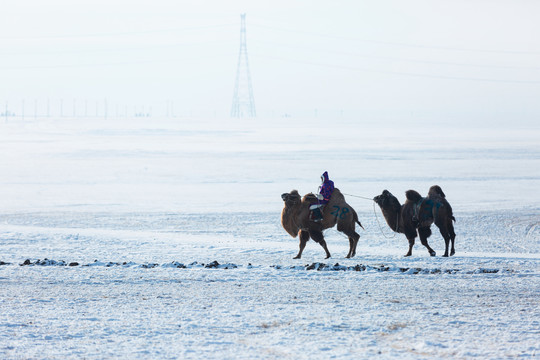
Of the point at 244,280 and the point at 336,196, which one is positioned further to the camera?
the point at 336,196

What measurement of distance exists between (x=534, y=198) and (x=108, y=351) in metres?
23.4

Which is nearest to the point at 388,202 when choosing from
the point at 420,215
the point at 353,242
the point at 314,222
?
the point at 420,215

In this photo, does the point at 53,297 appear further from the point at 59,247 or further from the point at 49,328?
the point at 59,247

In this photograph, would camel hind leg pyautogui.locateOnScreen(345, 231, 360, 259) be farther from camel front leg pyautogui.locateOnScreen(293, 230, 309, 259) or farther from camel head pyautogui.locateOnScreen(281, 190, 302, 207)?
camel head pyautogui.locateOnScreen(281, 190, 302, 207)

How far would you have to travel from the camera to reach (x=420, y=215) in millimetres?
15680

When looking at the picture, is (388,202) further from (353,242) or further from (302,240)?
(302,240)

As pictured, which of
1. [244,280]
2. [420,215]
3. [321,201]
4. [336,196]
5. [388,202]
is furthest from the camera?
[388,202]

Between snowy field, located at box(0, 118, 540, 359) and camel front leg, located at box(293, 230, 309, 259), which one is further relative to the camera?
camel front leg, located at box(293, 230, 309, 259)

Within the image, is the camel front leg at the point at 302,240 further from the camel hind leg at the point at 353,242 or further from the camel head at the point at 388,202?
the camel head at the point at 388,202

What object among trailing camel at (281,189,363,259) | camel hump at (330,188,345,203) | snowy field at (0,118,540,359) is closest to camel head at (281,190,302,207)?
trailing camel at (281,189,363,259)

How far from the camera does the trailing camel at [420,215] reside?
15680 mm

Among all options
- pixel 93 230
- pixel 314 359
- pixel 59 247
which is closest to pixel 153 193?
pixel 93 230

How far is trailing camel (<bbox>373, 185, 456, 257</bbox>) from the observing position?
1568 centimetres

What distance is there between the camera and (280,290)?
11.7 metres
